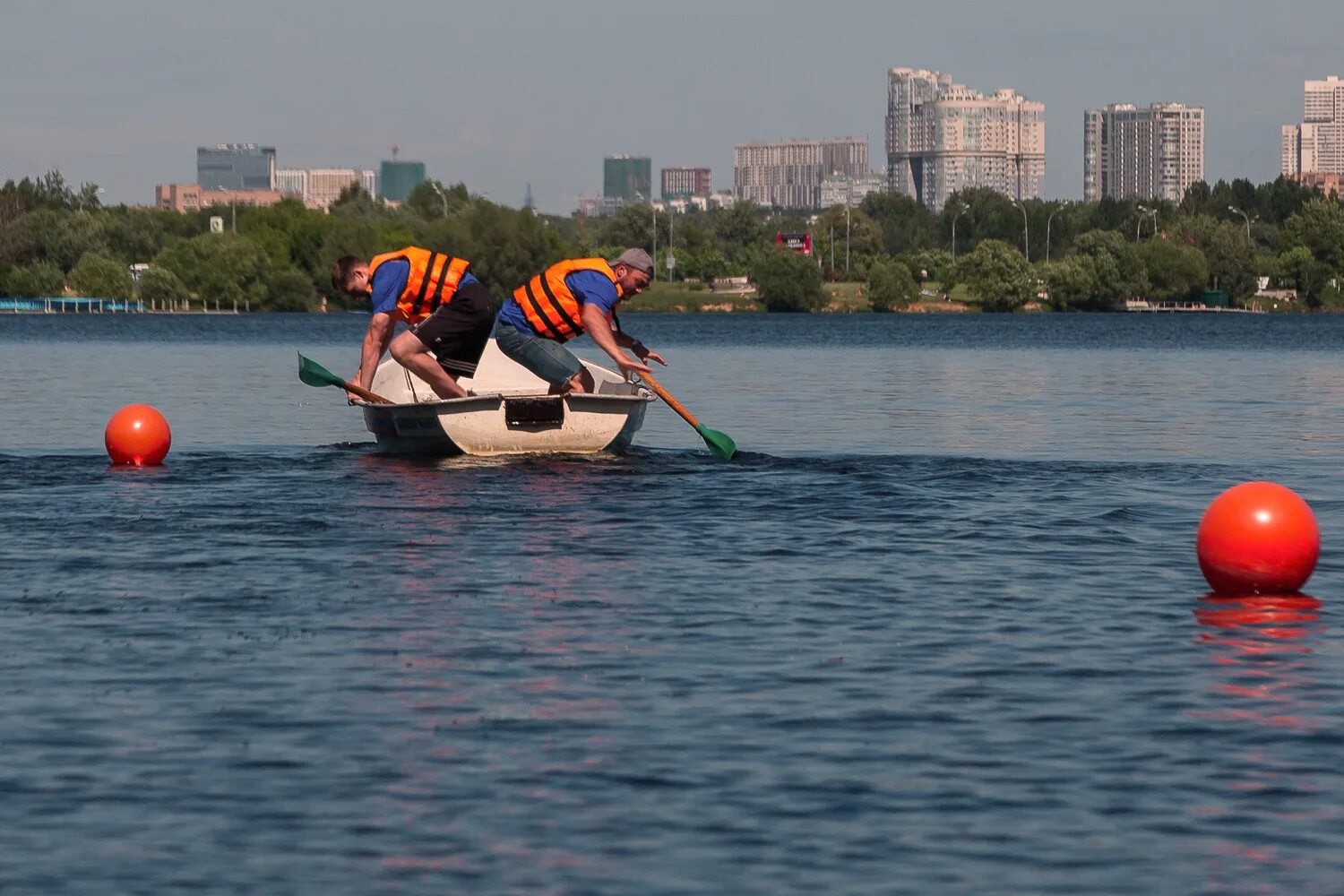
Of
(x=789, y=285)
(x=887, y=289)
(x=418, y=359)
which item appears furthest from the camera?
(x=887, y=289)

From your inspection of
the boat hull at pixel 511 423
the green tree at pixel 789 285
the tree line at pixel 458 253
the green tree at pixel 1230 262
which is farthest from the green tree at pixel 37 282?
the boat hull at pixel 511 423

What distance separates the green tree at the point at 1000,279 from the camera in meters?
173

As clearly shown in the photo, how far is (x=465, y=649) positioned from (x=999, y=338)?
86055 mm

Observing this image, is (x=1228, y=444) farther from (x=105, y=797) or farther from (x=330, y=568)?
(x=105, y=797)

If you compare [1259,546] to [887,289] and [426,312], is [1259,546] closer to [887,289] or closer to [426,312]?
[426,312]

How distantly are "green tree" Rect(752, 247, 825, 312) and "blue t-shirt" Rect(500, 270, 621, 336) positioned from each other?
483 ft

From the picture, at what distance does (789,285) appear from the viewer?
170 meters

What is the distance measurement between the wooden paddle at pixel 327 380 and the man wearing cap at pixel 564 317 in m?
1.52

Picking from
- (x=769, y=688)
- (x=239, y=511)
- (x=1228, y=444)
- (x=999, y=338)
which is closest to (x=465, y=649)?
(x=769, y=688)

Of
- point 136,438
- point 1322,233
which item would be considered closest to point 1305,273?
point 1322,233

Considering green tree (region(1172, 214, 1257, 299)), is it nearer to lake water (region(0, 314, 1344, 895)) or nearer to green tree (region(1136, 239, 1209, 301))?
green tree (region(1136, 239, 1209, 301))

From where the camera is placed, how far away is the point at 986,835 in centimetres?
884

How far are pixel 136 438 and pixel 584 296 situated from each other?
502 cm

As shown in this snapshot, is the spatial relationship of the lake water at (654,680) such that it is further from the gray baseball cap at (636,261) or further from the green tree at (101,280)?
the green tree at (101,280)
